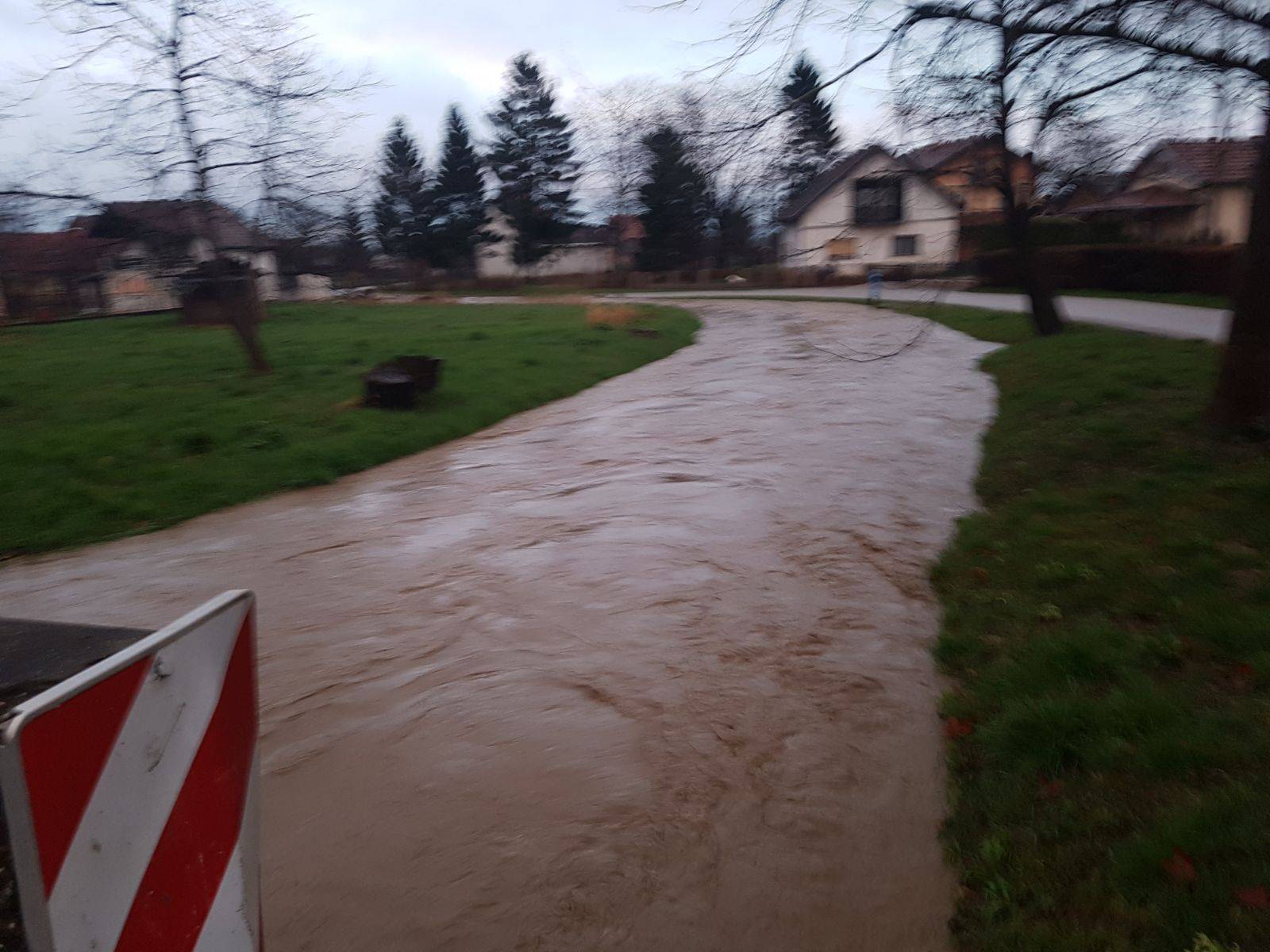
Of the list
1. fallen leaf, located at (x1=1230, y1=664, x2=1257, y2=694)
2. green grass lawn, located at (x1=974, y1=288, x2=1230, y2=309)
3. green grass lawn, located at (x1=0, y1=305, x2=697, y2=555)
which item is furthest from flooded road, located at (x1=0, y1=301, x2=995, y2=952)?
green grass lawn, located at (x1=974, y1=288, x2=1230, y2=309)

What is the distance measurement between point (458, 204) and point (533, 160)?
6.30 m

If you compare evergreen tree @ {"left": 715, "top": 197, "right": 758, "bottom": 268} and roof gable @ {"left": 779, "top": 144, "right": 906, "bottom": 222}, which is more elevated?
roof gable @ {"left": 779, "top": 144, "right": 906, "bottom": 222}

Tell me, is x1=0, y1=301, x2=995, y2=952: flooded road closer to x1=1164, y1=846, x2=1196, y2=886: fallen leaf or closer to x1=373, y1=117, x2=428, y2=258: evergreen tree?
x1=1164, y1=846, x2=1196, y2=886: fallen leaf

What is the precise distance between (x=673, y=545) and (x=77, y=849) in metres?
6.74

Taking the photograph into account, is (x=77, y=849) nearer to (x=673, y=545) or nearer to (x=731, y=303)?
(x=673, y=545)

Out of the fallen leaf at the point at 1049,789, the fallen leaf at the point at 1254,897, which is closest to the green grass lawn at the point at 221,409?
the fallen leaf at the point at 1049,789

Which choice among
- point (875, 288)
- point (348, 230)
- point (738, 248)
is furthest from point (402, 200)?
point (348, 230)

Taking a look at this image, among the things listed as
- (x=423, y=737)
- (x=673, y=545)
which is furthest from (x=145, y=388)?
(x=423, y=737)

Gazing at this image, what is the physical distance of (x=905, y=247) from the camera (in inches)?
2327

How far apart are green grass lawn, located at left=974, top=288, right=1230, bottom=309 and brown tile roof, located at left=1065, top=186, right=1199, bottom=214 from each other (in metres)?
8.48

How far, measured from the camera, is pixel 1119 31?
842 centimetres

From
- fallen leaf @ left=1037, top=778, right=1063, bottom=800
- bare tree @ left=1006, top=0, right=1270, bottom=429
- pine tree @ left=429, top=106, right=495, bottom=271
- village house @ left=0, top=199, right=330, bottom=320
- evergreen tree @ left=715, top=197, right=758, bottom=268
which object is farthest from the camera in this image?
pine tree @ left=429, top=106, right=495, bottom=271

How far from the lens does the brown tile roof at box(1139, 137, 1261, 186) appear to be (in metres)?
9.36

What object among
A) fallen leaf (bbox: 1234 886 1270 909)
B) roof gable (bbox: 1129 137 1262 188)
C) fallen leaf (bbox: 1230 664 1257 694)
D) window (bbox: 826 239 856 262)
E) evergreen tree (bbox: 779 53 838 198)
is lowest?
fallen leaf (bbox: 1230 664 1257 694)
